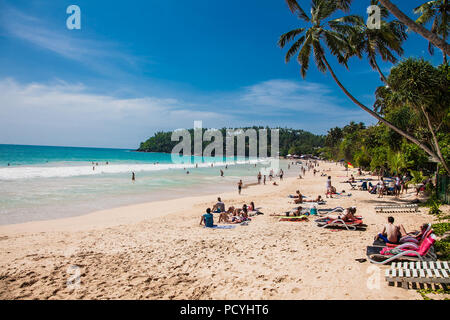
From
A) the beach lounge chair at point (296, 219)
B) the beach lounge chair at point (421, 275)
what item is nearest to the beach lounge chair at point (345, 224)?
the beach lounge chair at point (296, 219)

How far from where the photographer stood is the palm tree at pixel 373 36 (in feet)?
43.1

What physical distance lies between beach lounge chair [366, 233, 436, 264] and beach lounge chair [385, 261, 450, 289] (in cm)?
56

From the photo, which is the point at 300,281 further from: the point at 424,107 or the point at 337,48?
the point at 337,48

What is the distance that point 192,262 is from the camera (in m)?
6.99

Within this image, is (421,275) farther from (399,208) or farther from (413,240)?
(399,208)

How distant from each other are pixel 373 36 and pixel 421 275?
12827 mm

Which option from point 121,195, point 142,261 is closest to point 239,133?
point 121,195

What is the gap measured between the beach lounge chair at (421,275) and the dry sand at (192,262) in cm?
19

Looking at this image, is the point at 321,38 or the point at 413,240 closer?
the point at 413,240

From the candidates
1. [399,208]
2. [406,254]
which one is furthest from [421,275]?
[399,208]

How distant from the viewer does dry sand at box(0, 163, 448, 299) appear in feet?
17.6

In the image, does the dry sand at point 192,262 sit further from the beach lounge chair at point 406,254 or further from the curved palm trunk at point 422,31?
the curved palm trunk at point 422,31

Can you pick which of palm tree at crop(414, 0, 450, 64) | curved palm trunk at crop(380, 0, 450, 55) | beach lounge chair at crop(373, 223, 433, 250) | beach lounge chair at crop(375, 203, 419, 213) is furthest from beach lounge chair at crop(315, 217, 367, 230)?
palm tree at crop(414, 0, 450, 64)

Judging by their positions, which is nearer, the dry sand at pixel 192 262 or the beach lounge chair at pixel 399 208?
the dry sand at pixel 192 262
